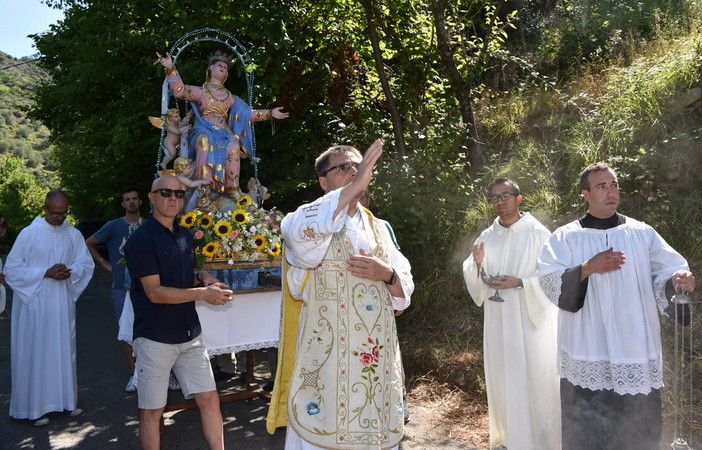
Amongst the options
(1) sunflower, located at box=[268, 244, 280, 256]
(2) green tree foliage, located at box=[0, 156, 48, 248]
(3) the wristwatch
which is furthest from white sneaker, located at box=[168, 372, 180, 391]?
(2) green tree foliage, located at box=[0, 156, 48, 248]

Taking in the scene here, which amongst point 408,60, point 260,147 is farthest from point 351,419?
point 260,147

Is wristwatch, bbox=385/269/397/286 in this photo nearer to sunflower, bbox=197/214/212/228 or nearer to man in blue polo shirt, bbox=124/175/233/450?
man in blue polo shirt, bbox=124/175/233/450

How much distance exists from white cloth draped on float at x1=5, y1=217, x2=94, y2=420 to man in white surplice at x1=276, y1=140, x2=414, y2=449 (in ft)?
11.5

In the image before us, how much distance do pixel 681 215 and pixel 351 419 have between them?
540 centimetres

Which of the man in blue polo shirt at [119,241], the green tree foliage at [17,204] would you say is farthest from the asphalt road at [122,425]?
the green tree foliage at [17,204]

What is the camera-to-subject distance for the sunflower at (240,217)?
5.97 metres

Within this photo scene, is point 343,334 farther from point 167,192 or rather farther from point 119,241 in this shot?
point 119,241

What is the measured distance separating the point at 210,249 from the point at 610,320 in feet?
10.9

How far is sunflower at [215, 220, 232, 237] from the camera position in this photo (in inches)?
228

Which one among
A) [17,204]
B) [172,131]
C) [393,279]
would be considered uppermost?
[17,204]

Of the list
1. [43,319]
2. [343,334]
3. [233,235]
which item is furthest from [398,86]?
[343,334]

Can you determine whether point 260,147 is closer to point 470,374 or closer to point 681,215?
point 470,374

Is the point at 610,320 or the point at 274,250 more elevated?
the point at 274,250

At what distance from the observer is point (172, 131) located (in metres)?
6.36
